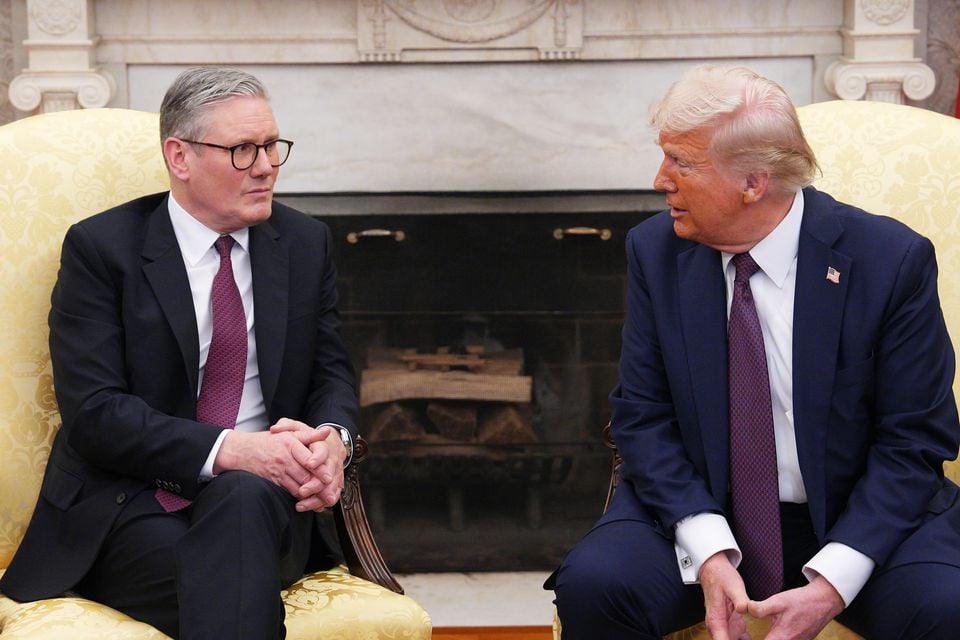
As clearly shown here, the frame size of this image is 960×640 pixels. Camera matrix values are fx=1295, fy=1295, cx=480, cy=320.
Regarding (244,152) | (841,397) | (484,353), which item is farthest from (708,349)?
(484,353)

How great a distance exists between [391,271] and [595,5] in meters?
0.91

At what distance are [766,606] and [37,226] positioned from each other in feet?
4.75

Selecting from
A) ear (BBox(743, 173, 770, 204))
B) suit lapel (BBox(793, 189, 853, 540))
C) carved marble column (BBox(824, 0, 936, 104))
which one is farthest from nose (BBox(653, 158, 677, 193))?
carved marble column (BBox(824, 0, 936, 104))

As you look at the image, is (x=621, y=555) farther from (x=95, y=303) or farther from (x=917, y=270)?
(x=95, y=303)

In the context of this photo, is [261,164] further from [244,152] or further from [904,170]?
[904,170]

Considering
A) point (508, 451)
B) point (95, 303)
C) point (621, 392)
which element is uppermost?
point (95, 303)

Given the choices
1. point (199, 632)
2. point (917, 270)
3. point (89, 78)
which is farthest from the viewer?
point (89, 78)

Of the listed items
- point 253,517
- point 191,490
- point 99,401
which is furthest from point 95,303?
point 253,517

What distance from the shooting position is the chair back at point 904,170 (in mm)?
2393

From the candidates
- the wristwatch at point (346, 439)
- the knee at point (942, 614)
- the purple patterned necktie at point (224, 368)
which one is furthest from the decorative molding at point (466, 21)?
the knee at point (942, 614)

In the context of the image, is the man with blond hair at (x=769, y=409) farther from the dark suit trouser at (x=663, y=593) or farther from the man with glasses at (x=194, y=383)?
the man with glasses at (x=194, y=383)

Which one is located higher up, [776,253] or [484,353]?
[776,253]

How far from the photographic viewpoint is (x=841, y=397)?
2.04 meters

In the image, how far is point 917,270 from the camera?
6.69ft
